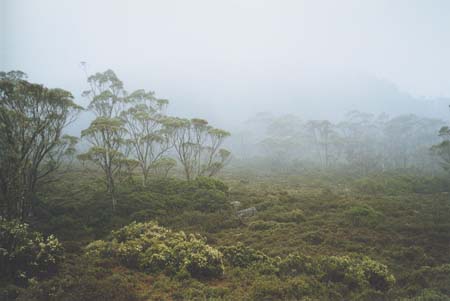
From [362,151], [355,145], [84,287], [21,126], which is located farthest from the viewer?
[355,145]

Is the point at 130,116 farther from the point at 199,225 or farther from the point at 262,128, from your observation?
the point at 262,128

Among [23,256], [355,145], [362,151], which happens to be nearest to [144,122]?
[23,256]

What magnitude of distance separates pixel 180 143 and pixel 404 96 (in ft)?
749

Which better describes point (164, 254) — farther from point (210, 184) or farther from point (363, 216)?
point (210, 184)

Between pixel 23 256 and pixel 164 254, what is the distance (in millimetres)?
4689

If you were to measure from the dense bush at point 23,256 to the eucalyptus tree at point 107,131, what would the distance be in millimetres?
9226

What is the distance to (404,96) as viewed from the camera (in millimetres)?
191875

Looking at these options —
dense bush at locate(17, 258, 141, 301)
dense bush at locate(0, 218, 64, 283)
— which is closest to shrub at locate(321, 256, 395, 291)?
dense bush at locate(17, 258, 141, 301)

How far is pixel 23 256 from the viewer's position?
7984mm

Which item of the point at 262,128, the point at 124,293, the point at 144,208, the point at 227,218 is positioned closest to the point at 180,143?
the point at 144,208

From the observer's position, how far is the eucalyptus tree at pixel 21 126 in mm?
12227

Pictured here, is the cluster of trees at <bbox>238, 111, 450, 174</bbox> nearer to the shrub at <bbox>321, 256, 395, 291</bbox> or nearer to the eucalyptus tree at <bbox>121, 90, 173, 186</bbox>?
the eucalyptus tree at <bbox>121, 90, 173, 186</bbox>

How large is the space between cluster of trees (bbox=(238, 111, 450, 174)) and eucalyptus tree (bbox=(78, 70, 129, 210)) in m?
44.0

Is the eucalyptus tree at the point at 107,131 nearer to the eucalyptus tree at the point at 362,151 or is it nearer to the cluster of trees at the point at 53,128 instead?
the cluster of trees at the point at 53,128
